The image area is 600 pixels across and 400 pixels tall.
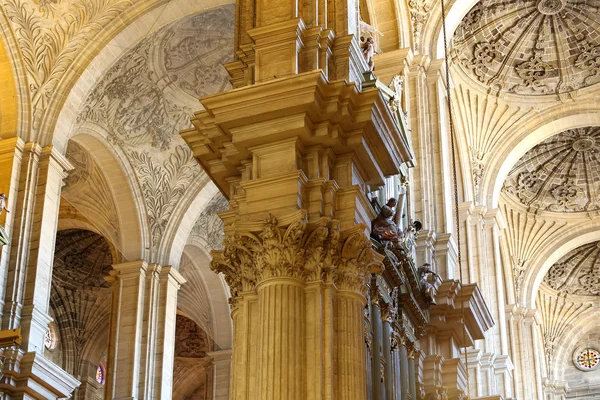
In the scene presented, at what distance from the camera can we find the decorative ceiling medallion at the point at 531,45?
2412 centimetres

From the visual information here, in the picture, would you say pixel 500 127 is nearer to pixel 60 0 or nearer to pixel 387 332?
pixel 60 0

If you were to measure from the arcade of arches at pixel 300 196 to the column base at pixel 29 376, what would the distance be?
4 cm

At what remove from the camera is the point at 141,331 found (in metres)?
19.4

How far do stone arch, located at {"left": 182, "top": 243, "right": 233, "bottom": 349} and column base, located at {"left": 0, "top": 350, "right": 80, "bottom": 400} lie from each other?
8.07m

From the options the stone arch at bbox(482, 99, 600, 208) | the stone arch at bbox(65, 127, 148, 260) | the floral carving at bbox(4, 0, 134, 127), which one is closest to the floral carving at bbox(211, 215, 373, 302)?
the floral carving at bbox(4, 0, 134, 127)

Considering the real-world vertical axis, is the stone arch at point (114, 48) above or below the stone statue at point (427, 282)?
above

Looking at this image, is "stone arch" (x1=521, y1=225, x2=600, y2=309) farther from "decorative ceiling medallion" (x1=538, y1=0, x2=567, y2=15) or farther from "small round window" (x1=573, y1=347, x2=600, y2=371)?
"decorative ceiling medallion" (x1=538, y1=0, x2=567, y2=15)

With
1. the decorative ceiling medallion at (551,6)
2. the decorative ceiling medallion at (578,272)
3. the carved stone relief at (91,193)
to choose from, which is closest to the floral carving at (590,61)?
the decorative ceiling medallion at (551,6)

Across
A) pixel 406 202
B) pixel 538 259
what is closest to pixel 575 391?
pixel 538 259

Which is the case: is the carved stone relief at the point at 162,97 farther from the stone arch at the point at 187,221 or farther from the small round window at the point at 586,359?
the small round window at the point at 586,359

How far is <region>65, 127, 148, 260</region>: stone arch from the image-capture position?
20016 millimetres

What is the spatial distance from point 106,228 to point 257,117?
11.4 meters

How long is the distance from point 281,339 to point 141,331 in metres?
10.7

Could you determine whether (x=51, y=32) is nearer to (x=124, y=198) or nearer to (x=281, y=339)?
(x=124, y=198)
